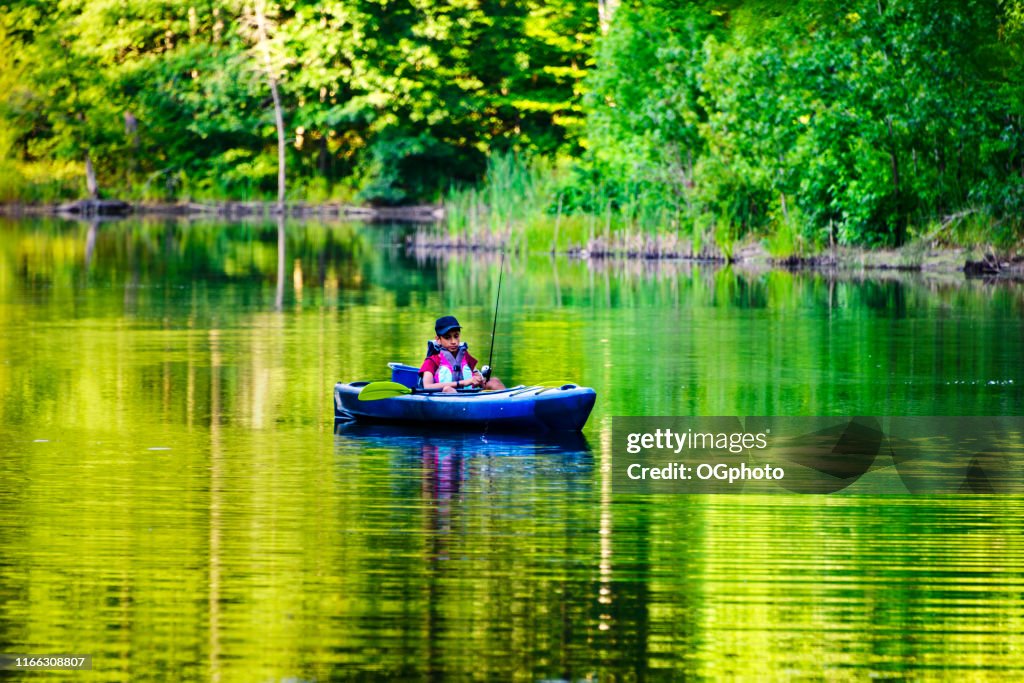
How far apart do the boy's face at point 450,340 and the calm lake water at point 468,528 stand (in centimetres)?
71

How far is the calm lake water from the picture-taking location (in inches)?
325

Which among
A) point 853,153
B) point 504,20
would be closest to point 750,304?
point 853,153

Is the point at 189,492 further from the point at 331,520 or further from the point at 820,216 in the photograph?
the point at 820,216

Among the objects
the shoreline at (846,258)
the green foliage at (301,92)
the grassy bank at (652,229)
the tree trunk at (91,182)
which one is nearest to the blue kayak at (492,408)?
the shoreline at (846,258)

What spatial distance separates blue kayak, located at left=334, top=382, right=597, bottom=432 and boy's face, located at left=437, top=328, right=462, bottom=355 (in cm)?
41

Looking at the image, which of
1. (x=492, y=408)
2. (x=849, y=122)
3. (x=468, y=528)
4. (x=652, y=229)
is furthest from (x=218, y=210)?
(x=468, y=528)

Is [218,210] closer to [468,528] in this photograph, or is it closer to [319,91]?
[319,91]

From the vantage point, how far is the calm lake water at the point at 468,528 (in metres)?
8.26

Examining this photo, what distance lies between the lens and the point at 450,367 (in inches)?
590

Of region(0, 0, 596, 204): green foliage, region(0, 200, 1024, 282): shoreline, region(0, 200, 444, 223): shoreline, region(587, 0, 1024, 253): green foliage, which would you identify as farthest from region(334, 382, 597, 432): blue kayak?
region(0, 0, 596, 204): green foliage

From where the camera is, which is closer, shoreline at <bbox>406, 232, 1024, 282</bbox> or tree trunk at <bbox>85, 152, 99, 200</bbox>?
shoreline at <bbox>406, 232, 1024, 282</bbox>

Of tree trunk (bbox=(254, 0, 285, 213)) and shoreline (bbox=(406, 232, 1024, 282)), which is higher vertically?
tree trunk (bbox=(254, 0, 285, 213))

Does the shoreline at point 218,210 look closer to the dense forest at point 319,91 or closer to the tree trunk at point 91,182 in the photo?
the dense forest at point 319,91

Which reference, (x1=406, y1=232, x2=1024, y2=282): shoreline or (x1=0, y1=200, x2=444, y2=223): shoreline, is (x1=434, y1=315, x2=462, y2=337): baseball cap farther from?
(x1=0, y1=200, x2=444, y2=223): shoreline
